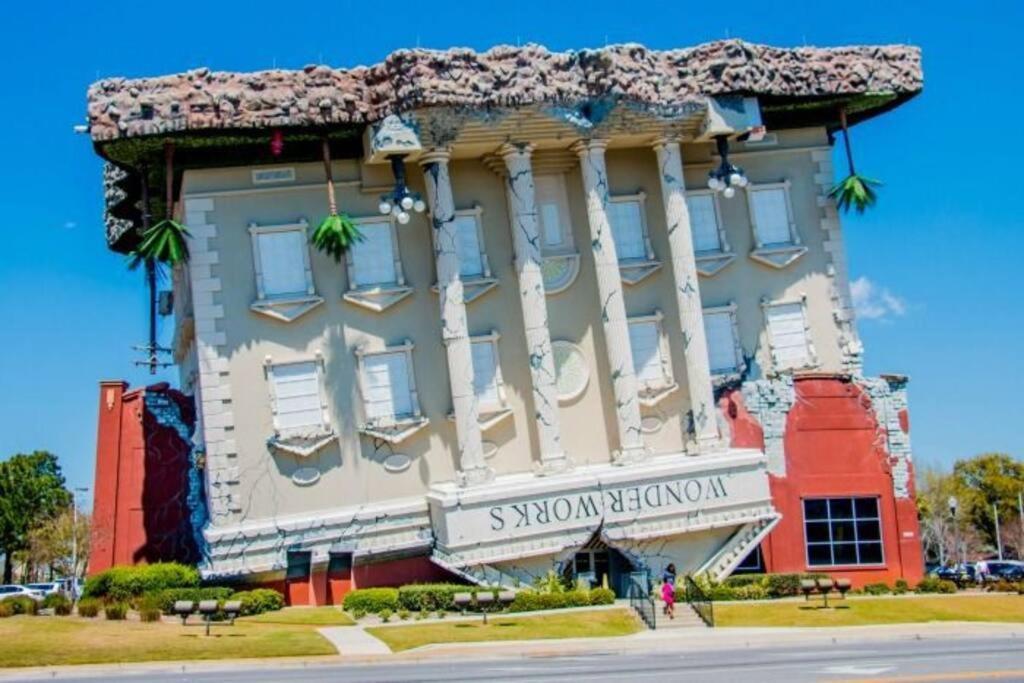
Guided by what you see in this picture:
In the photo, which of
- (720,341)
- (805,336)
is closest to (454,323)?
(720,341)

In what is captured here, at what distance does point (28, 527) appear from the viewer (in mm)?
85062

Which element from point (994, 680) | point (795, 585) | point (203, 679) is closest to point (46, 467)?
point (795, 585)

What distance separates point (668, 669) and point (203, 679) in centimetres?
891

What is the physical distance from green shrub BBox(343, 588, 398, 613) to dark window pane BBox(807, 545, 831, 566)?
1483cm

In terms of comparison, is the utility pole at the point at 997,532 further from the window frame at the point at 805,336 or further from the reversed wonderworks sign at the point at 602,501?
the reversed wonderworks sign at the point at 602,501

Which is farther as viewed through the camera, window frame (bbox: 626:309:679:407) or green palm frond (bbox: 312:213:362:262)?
window frame (bbox: 626:309:679:407)

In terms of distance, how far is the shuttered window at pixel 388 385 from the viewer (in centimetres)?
4331

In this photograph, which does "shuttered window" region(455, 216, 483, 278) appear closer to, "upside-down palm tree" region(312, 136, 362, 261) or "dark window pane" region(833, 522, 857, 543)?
"upside-down palm tree" region(312, 136, 362, 261)

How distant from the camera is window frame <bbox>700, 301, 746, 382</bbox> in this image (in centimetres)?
4672

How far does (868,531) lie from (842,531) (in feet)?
3.05

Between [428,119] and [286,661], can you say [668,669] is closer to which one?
[286,661]

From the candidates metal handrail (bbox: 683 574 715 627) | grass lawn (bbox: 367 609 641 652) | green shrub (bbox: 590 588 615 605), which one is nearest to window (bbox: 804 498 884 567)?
metal handrail (bbox: 683 574 715 627)

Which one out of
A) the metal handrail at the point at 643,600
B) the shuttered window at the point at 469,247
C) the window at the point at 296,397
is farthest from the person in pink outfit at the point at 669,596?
the shuttered window at the point at 469,247

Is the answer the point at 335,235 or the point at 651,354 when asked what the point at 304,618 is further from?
the point at 651,354
